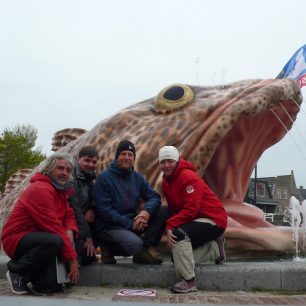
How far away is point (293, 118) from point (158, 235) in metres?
2.59

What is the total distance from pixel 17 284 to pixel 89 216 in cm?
93

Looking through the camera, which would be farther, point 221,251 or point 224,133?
point 224,133

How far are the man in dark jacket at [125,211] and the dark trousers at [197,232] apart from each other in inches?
13.6

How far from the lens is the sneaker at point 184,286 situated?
4004 mm

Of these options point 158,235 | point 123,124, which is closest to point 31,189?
point 158,235

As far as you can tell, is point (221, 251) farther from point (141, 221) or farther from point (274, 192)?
point (274, 192)

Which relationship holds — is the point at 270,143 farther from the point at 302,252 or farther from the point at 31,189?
the point at 31,189

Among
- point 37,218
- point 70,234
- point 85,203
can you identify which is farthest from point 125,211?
point 37,218

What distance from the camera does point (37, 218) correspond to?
392cm

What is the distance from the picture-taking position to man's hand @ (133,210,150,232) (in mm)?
4371

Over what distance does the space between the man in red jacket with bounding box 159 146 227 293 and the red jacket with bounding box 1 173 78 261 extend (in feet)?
2.97

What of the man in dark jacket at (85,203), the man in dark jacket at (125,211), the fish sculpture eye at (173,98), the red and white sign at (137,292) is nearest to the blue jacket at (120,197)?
the man in dark jacket at (125,211)

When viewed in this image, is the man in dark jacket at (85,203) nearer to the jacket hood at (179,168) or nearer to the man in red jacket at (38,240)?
the man in red jacket at (38,240)

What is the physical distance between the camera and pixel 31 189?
157 inches
